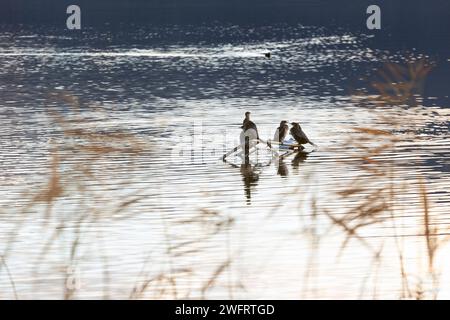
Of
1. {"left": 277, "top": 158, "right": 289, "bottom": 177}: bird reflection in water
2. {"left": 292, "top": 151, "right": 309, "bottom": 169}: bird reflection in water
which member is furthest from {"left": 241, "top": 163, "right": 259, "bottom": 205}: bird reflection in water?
{"left": 292, "top": 151, "right": 309, "bottom": 169}: bird reflection in water

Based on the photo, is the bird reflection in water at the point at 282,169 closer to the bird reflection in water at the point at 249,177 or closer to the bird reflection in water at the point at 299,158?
the bird reflection in water at the point at 299,158

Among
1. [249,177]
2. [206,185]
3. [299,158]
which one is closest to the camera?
[206,185]

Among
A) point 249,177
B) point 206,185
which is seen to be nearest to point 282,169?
point 249,177

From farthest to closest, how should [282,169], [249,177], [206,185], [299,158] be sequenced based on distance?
[299,158]
[282,169]
[249,177]
[206,185]

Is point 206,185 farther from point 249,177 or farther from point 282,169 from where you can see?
point 282,169

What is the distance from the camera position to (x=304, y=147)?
1401 inches

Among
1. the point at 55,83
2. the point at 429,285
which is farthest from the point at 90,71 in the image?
the point at 429,285

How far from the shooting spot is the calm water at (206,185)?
17.1 meters

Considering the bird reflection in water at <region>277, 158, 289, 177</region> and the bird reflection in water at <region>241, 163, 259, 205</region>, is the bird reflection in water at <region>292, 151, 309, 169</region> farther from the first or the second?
the bird reflection in water at <region>241, 163, 259, 205</region>

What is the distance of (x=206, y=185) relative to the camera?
1127 inches

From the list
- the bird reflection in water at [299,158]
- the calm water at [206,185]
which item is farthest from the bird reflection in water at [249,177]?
the bird reflection in water at [299,158]

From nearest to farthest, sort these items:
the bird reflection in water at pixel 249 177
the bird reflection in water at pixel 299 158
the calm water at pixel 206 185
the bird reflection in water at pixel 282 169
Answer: the calm water at pixel 206 185
the bird reflection in water at pixel 249 177
the bird reflection in water at pixel 282 169
the bird reflection in water at pixel 299 158

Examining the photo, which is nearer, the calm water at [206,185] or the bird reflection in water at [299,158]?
the calm water at [206,185]
